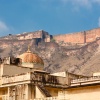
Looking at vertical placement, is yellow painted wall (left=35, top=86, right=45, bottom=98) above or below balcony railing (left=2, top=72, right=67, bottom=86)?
below

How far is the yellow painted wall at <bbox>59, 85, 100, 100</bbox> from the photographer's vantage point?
33.2 m

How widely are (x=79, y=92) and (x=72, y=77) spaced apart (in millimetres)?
8221

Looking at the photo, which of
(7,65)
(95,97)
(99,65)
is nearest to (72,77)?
(7,65)

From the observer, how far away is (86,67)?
7387 inches

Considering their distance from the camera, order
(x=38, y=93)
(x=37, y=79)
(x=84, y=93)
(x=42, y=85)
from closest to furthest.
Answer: (x=84, y=93) → (x=38, y=93) → (x=37, y=79) → (x=42, y=85)

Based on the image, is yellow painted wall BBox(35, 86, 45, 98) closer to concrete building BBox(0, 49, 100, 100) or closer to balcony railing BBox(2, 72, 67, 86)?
concrete building BBox(0, 49, 100, 100)

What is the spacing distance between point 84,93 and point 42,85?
5.25m

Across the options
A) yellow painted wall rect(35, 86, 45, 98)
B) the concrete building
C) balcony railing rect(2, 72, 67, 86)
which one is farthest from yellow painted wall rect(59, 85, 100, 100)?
balcony railing rect(2, 72, 67, 86)

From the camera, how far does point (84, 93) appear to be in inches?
1352

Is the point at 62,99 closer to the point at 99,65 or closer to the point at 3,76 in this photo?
the point at 3,76

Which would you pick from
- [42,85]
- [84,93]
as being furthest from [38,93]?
[84,93]

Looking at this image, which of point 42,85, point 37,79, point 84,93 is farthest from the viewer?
point 42,85

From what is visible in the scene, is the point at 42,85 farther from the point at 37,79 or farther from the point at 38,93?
the point at 38,93

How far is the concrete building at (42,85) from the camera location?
3434 centimetres
